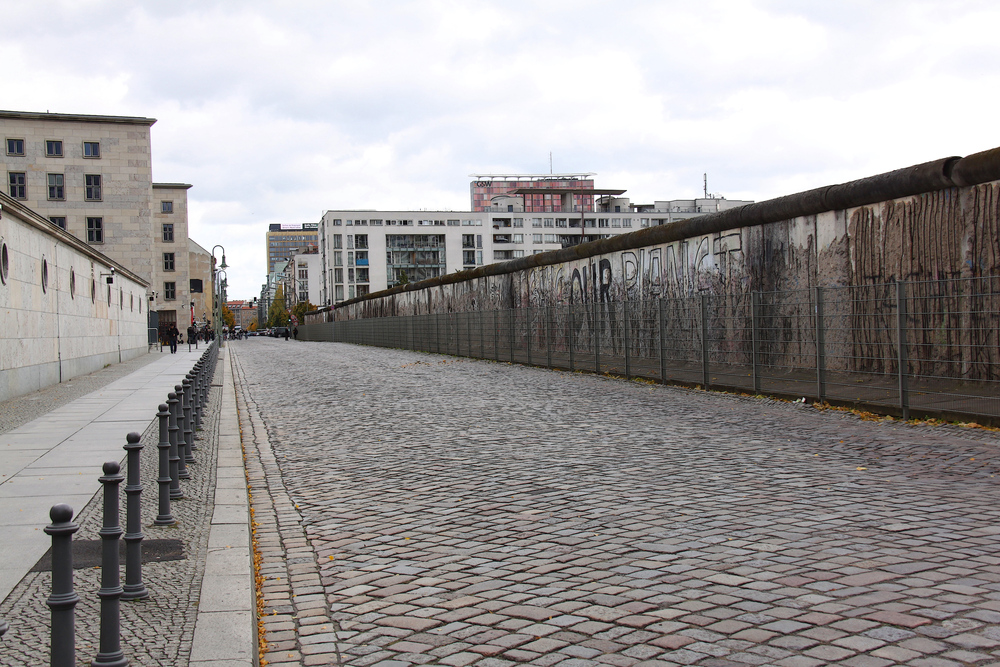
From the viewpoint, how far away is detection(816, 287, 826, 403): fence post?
11.5 metres

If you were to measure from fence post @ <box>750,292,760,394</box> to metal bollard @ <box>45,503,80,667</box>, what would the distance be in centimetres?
1176

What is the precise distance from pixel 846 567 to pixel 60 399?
13.8 meters

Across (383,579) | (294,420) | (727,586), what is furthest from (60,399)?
(727,586)

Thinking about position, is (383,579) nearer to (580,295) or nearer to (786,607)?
(786,607)

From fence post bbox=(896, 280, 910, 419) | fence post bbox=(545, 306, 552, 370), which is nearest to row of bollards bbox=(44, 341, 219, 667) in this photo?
fence post bbox=(896, 280, 910, 419)

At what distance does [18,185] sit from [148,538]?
2439 inches

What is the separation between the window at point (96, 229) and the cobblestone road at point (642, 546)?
185ft

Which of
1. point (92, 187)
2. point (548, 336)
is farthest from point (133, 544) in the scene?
point (92, 187)

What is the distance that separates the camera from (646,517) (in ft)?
18.2

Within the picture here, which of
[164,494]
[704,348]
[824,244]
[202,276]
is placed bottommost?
[164,494]

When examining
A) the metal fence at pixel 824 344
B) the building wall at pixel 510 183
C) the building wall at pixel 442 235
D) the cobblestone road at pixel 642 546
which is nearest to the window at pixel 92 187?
the metal fence at pixel 824 344

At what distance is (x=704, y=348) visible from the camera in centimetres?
1461

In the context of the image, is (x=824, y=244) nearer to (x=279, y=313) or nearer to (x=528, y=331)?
(x=528, y=331)

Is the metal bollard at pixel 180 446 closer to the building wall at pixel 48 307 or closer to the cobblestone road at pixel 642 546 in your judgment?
the cobblestone road at pixel 642 546
